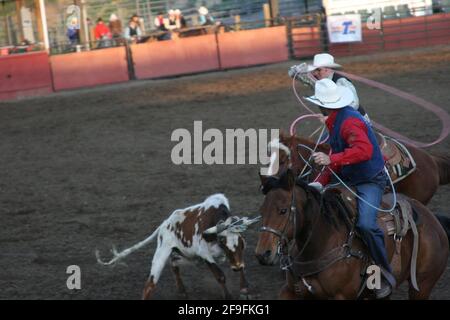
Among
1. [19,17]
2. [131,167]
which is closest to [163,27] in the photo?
[19,17]

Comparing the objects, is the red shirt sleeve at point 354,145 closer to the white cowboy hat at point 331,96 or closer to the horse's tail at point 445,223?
the white cowboy hat at point 331,96

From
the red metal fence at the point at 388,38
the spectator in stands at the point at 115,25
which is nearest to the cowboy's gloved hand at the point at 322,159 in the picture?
the red metal fence at the point at 388,38

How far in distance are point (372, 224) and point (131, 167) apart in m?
6.91

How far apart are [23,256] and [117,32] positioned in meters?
18.9

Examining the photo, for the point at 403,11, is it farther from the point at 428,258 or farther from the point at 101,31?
the point at 428,258

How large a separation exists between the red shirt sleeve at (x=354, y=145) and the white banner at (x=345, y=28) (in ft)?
56.1

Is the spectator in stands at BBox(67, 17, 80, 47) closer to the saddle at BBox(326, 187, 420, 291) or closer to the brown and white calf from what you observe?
the brown and white calf

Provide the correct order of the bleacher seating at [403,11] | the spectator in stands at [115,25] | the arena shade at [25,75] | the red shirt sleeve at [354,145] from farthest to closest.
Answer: the spectator in stands at [115,25]
the bleacher seating at [403,11]
the arena shade at [25,75]
the red shirt sleeve at [354,145]

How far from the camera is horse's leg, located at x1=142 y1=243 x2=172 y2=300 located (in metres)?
6.43

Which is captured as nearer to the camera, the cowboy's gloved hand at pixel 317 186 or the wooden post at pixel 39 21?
the cowboy's gloved hand at pixel 317 186

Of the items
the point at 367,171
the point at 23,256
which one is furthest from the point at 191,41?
the point at 367,171

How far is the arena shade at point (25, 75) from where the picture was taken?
20203mm

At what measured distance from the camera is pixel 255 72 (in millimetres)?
21094
